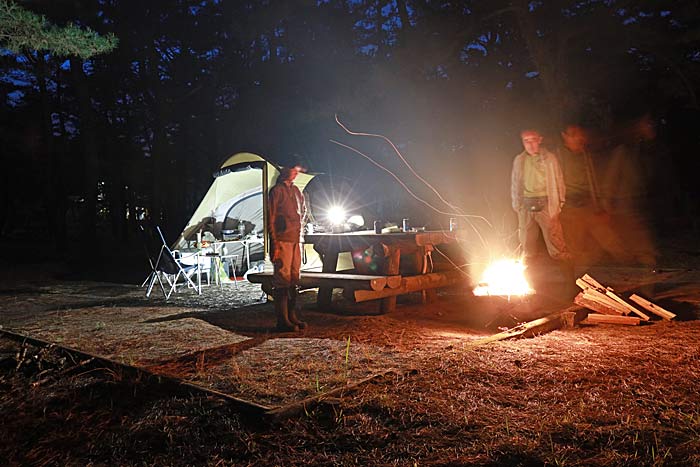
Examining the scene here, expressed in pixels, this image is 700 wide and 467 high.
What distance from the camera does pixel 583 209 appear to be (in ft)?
40.6

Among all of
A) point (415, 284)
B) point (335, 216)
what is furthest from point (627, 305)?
point (335, 216)

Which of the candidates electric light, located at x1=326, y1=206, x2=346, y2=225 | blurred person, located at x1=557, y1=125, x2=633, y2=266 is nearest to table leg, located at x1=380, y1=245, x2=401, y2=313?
electric light, located at x1=326, y1=206, x2=346, y2=225

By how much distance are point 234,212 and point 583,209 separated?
318 inches

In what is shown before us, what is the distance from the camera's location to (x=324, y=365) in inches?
155

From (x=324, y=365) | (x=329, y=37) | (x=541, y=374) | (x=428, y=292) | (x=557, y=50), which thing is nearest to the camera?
(x=541, y=374)

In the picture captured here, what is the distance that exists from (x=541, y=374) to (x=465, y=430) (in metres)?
1.12

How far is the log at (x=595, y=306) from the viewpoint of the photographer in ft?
18.2

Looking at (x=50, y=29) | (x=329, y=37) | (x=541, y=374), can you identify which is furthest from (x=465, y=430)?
(x=329, y=37)

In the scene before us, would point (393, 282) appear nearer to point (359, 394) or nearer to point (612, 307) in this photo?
point (612, 307)

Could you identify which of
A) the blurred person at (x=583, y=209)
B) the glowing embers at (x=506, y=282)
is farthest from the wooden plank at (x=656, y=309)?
the blurred person at (x=583, y=209)

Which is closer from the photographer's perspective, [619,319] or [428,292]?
[619,319]

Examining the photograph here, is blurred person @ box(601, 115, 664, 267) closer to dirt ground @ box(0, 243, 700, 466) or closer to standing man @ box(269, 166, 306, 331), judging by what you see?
Answer: dirt ground @ box(0, 243, 700, 466)

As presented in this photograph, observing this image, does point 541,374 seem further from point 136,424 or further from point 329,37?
point 329,37

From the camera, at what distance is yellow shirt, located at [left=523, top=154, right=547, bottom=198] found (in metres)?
6.34
